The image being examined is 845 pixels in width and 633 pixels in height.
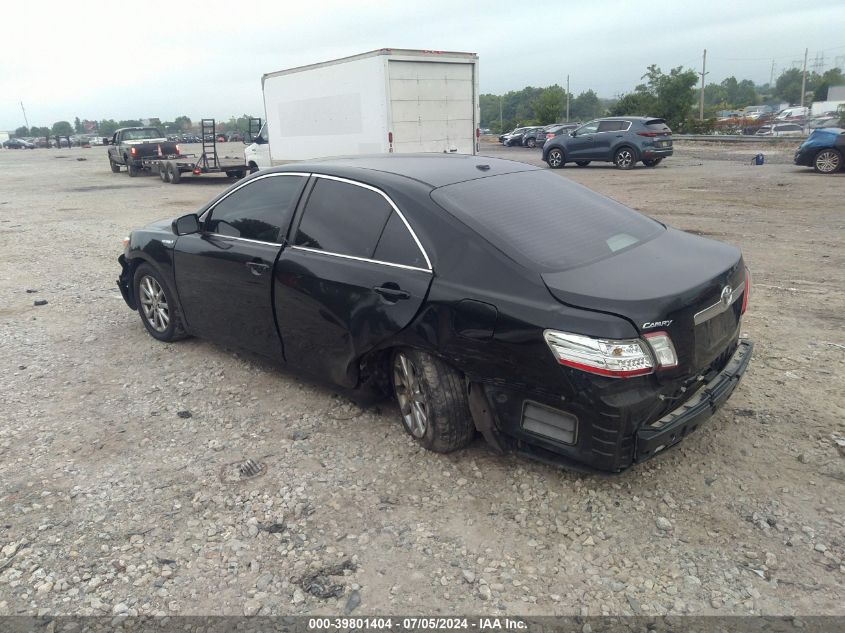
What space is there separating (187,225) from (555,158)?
20182 mm

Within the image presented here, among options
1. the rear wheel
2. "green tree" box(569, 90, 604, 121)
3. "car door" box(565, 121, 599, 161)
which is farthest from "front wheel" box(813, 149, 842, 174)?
"green tree" box(569, 90, 604, 121)

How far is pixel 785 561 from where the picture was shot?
287cm

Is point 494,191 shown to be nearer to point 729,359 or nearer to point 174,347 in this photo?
point 729,359

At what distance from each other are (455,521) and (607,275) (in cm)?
141

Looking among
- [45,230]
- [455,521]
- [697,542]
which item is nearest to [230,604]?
[455,521]

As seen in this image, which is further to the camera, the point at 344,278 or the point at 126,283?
the point at 126,283

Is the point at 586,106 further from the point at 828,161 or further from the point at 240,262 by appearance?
the point at 240,262

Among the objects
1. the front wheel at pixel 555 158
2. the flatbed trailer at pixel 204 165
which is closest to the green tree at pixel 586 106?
the front wheel at pixel 555 158

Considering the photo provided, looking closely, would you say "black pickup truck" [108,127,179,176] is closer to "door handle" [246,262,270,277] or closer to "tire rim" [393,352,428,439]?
Result: "door handle" [246,262,270,277]

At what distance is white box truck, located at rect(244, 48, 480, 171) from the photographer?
14.5 m

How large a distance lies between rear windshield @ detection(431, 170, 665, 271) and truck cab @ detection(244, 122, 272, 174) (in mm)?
17055

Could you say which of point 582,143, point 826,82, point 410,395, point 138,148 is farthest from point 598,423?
point 826,82

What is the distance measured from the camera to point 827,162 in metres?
17.0

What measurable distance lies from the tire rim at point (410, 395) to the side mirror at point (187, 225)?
2122 millimetres
